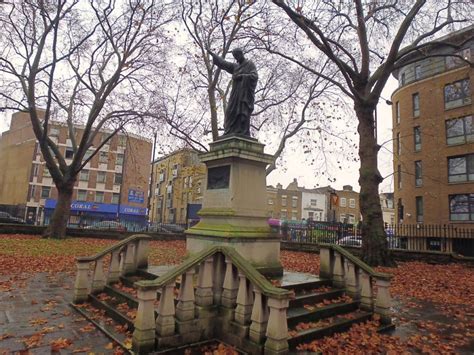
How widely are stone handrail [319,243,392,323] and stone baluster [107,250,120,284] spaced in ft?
14.8

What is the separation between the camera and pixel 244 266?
4945mm

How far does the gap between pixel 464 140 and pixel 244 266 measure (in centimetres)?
3183

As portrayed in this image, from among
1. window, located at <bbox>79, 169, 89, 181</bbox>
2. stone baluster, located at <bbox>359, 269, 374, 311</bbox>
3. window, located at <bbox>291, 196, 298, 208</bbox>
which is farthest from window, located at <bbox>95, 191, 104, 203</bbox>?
stone baluster, located at <bbox>359, 269, 374, 311</bbox>

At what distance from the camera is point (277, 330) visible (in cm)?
429

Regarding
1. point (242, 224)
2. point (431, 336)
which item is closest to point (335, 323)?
point (431, 336)

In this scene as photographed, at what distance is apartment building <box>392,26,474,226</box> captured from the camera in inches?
1136

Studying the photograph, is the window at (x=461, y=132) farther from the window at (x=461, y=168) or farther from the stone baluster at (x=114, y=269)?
the stone baluster at (x=114, y=269)

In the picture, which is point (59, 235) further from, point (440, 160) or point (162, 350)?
point (440, 160)

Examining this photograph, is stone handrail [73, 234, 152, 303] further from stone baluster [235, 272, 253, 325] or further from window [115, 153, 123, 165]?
window [115, 153, 123, 165]

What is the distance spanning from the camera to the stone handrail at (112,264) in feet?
22.5

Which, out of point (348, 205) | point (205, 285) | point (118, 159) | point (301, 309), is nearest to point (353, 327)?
point (301, 309)

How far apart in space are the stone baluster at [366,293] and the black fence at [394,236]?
12900 mm

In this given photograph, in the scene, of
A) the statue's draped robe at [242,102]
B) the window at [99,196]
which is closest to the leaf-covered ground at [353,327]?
the statue's draped robe at [242,102]

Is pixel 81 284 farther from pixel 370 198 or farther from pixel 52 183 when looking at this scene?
pixel 52 183
